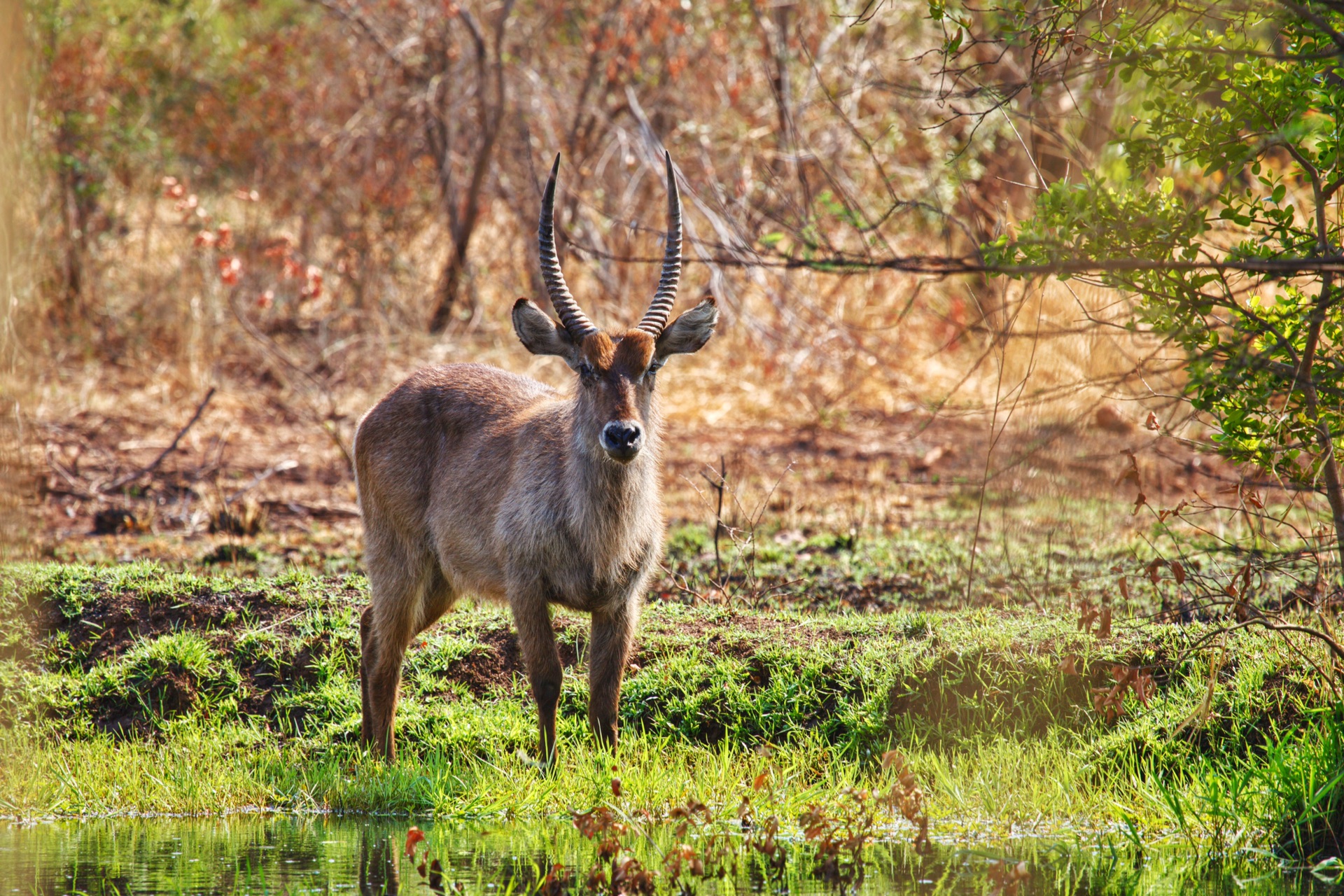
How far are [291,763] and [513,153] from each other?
7547 mm

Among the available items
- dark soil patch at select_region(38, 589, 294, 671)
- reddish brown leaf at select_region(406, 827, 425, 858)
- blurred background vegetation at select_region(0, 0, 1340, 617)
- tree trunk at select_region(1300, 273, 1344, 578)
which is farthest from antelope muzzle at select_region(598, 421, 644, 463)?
blurred background vegetation at select_region(0, 0, 1340, 617)

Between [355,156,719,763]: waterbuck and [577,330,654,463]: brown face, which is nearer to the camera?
[577,330,654,463]: brown face

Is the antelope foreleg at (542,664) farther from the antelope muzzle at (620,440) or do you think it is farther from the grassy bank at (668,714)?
the antelope muzzle at (620,440)

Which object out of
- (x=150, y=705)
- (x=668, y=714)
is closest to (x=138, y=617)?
(x=150, y=705)

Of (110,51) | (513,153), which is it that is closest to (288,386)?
(513,153)

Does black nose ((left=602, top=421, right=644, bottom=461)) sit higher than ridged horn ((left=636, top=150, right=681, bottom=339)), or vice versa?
ridged horn ((left=636, top=150, right=681, bottom=339))

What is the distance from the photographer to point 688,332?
5.08 m

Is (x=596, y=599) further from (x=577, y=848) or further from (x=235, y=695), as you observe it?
(x=235, y=695)

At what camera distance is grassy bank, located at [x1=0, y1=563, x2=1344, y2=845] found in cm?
434

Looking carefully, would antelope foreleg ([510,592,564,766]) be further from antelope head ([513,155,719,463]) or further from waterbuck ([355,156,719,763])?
antelope head ([513,155,719,463])

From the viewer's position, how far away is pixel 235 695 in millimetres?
5320

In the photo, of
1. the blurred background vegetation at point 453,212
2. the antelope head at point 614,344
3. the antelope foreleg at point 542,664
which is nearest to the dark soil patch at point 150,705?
the antelope foreleg at point 542,664

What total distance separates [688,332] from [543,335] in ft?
1.79

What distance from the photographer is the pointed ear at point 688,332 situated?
16.5ft
